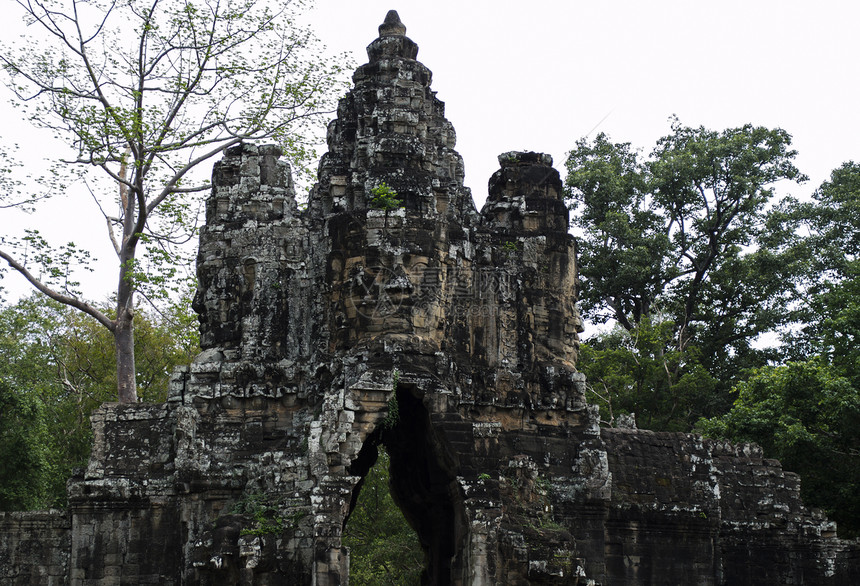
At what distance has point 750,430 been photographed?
899 inches

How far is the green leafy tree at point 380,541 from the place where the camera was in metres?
24.8

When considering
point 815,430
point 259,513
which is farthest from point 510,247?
point 815,430

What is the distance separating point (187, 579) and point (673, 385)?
1635 cm

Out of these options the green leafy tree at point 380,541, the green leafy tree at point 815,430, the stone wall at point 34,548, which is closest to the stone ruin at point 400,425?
the stone wall at point 34,548

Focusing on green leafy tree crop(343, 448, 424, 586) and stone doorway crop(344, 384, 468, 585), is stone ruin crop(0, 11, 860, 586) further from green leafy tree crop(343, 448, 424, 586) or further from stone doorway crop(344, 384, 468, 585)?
green leafy tree crop(343, 448, 424, 586)

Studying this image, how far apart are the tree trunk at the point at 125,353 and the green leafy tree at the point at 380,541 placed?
5720mm

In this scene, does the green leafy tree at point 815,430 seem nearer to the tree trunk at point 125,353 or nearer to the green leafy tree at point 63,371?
the tree trunk at point 125,353

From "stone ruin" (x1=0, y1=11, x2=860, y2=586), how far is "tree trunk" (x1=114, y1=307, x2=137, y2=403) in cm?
746

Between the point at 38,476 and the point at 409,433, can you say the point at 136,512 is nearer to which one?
the point at 409,433

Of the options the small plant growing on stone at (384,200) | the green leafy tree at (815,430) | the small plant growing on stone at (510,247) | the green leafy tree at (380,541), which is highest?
the small plant growing on stone at (384,200)

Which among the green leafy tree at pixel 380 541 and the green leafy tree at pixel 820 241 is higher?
the green leafy tree at pixel 820 241

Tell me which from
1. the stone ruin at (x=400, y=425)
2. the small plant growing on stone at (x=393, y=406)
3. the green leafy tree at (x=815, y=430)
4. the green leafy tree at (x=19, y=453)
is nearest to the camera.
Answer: the stone ruin at (x=400, y=425)

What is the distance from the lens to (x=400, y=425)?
17719mm

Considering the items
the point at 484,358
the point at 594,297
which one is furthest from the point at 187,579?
the point at 594,297
